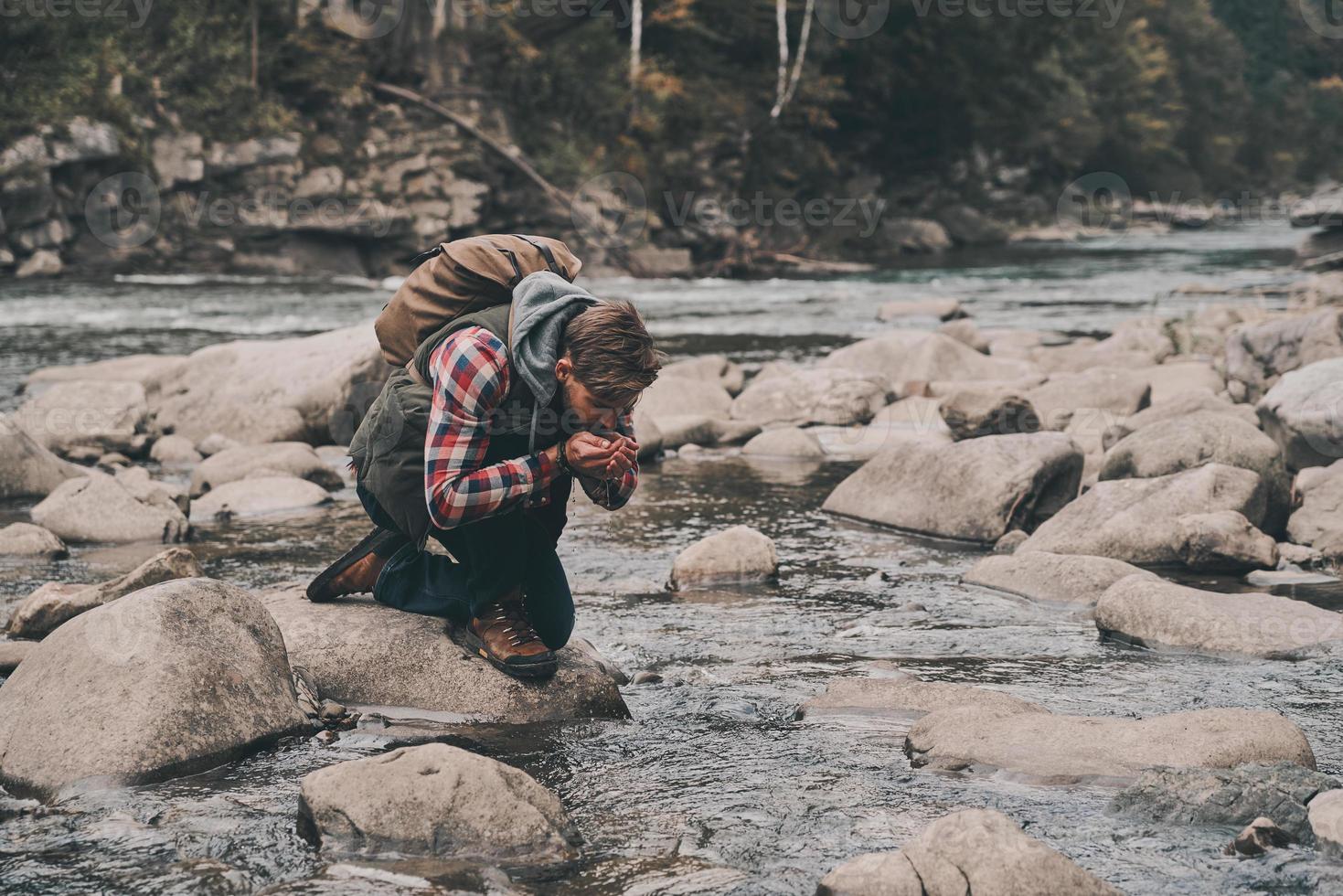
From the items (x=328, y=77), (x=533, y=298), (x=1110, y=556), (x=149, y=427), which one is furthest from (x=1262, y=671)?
(x=328, y=77)

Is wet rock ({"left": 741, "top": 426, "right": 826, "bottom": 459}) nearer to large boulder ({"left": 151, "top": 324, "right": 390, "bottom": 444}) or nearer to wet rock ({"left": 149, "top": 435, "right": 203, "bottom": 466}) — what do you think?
large boulder ({"left": 151, "top": 324, "right": 390, "bottom": 444})

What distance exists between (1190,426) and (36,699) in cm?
549

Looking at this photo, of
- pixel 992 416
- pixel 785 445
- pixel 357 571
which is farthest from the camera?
pixel 785 445

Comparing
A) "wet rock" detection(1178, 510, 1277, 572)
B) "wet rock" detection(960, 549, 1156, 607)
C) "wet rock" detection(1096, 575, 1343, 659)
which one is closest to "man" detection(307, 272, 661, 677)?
"wet rock" detection(1096, 575, 1343, 659)

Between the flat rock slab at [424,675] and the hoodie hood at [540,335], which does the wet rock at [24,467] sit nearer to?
the flat rock slab at [424,675]

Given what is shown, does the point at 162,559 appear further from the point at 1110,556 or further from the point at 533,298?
the point at 1110,556

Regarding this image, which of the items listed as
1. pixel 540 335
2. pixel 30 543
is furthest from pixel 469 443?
pixel 30 543

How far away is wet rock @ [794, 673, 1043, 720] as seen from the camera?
4228mm

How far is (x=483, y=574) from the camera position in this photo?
14.0 ft

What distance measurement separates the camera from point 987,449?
287 inches

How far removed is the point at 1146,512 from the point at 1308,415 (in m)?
1.50

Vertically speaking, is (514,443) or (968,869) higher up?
(514,443)

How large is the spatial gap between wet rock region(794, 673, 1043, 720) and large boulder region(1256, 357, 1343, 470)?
12.3 ft

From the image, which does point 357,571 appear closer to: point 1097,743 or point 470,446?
point 470,446
